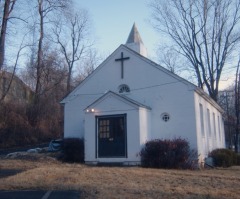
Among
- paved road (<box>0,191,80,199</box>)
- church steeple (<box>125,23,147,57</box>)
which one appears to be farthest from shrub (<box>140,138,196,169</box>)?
church steeple (<box>125,23,147,57</box>)

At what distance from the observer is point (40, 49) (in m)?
43.4

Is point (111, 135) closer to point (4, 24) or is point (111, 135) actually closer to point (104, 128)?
point (104, 128)

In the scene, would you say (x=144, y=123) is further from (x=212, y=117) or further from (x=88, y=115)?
(x=212, y=117)

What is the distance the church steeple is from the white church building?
256 inches

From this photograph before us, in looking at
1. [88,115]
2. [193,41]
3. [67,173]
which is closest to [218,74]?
[193,41]

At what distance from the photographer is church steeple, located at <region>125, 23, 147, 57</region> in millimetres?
29281

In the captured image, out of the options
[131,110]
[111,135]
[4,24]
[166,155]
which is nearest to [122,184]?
[166,155]

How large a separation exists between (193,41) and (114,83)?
19029mm

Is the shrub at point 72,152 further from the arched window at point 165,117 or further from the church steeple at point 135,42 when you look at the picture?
the church steeple at point 135,42

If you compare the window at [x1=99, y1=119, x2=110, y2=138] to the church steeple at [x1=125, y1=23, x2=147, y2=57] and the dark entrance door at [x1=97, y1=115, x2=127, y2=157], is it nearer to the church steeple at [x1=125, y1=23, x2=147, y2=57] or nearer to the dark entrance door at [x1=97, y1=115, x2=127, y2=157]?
the dark entrance door at [x1=97, y1=115, x2=127, y2=157]

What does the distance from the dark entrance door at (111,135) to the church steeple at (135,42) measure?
9.93 m

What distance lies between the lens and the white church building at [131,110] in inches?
788

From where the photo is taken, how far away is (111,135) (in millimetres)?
20422

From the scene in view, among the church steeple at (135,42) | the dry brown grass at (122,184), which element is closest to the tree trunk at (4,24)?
the church steeple at (135,42)
